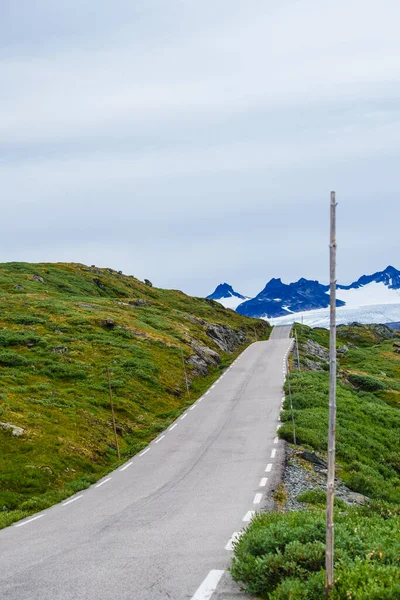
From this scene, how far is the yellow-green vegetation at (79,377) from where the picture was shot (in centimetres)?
2656

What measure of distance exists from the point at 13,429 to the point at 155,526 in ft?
53.3

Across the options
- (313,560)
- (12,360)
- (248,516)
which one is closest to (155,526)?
(248,516)

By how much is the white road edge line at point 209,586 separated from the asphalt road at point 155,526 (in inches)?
0.8

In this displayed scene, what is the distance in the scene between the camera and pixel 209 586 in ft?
32.9

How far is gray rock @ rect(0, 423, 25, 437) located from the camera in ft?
94.0

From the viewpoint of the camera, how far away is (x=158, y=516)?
53.8 feet

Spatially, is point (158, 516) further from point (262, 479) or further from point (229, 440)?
point (229, 440)

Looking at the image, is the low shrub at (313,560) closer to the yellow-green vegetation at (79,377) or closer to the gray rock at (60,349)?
the yellow-green vegetation at (79,377)

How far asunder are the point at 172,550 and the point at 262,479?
890 cm

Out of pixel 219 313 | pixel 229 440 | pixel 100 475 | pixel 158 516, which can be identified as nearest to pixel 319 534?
pixel 158 516

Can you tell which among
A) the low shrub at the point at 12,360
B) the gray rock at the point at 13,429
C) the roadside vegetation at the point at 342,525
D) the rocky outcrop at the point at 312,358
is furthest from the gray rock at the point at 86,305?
the gray rock at the point at 13,429

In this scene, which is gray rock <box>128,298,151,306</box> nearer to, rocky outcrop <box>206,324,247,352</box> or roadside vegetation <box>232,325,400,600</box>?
rocky outcrop <box>206,324,247,352</box>

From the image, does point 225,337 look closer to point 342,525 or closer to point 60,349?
point 60,349

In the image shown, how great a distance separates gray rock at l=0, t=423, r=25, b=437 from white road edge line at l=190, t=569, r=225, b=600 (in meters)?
20.3
